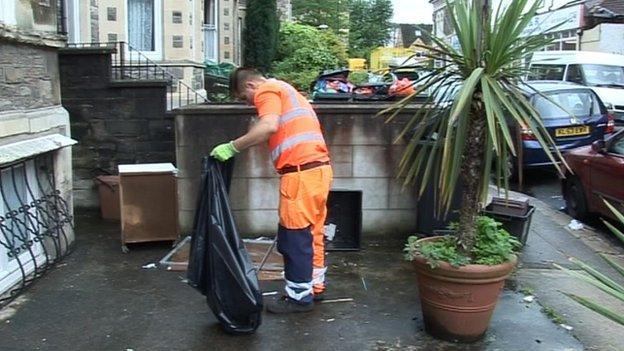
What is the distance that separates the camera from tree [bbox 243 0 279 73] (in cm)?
2295

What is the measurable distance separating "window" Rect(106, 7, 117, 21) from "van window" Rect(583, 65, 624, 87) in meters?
11.8

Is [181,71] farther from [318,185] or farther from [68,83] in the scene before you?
[318,185]

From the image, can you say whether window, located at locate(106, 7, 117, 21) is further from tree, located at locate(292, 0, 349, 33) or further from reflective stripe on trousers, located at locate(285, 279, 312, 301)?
tree, located at locate(292, 0, 349, 33)

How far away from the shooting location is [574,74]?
17.8 metres

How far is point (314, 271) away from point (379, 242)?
198 cm

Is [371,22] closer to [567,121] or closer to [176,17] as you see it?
[176,17]

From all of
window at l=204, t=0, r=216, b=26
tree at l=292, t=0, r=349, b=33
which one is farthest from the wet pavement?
tree at l=292, t=0, r=349, b=33

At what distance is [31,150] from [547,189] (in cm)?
849

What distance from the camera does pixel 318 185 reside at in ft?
15.6

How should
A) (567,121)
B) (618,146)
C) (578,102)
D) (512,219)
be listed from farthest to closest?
(578,102) < (567,121) < (618,146) < (512,219)

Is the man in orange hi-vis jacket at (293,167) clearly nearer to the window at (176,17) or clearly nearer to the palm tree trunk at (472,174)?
the palm tree trunk at (472,174)

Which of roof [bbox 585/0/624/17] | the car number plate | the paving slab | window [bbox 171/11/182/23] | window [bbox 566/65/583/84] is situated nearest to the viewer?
the paving slab

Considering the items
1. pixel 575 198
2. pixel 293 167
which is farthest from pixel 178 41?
pixel 293 167

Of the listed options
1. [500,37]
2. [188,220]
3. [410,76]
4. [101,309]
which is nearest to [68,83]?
[188,220]
